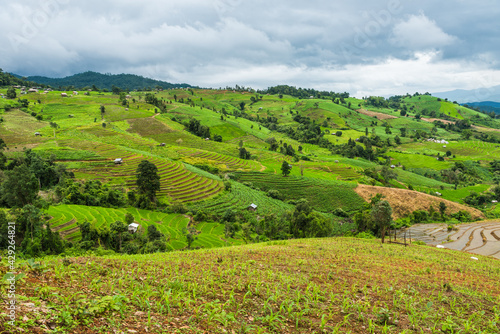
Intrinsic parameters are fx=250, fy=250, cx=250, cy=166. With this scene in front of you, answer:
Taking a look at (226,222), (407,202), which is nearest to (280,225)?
(226,222)

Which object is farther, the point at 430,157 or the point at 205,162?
the point at 430,157

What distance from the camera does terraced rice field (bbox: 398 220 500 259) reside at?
3694 centimetres

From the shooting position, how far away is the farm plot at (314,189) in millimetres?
66500

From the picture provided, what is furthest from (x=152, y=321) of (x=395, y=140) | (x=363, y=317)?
(x=395, y=140)

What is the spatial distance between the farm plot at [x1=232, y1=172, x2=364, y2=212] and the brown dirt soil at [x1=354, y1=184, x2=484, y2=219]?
416 centimetres

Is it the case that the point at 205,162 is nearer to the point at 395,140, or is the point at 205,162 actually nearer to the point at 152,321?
the point at 152,321

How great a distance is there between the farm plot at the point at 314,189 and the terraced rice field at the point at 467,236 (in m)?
16.4

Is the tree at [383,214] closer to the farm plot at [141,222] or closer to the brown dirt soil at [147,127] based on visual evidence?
the farm plot at [141,222]

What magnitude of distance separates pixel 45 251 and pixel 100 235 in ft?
18.9

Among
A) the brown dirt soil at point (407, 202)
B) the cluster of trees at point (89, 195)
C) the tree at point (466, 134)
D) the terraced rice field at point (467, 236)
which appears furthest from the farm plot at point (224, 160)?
the tree at point (466, 134)

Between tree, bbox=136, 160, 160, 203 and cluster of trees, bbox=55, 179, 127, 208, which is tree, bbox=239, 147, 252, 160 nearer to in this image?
tree, bbox=136, 160, 160, 203

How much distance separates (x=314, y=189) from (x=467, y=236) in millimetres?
34004

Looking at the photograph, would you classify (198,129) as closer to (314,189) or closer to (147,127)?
(147,127)

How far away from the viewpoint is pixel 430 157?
119875 mm
